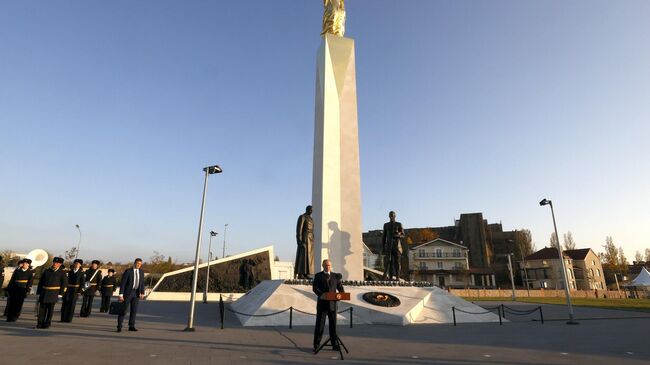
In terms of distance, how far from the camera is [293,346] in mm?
7426

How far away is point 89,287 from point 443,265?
54945mm

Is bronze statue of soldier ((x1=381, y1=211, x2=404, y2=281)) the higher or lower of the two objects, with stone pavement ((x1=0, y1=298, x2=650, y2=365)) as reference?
higher

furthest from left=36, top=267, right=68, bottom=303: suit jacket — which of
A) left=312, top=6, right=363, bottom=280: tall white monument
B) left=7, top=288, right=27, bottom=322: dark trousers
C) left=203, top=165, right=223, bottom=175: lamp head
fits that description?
left=312, top=6, right=363, bottom=280: tall white monument

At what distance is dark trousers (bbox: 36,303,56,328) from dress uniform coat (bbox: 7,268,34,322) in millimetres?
1536

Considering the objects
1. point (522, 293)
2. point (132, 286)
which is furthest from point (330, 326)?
point (522, 293)

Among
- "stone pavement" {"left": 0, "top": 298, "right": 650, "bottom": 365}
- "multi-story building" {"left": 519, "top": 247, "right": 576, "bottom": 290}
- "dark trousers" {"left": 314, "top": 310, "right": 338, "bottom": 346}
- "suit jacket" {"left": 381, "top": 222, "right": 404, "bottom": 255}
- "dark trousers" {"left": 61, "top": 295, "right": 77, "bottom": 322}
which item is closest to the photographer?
"stone pavement" {"left": 0, "top": 298, "right": 650, "bottom": 365}

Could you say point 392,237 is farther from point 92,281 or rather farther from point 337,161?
point 92,281

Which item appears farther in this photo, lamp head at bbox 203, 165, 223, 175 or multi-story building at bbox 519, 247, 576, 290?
multi-story building at bbox 519, 247, 576, 290

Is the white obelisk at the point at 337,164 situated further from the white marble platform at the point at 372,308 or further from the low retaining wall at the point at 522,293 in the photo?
the low retaining wall at the point at 522,293

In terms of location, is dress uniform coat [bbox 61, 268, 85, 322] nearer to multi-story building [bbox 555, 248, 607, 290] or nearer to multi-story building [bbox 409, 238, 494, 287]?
multi-story building [bbox 409, 238, 494, 287]

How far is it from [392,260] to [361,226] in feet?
8.11

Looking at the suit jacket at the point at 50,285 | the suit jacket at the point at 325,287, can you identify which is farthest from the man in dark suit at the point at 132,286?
the suit jacket at the point at 325,287

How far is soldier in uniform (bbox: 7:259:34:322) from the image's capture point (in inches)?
403

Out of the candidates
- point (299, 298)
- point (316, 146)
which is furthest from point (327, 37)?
point (299, 298)
